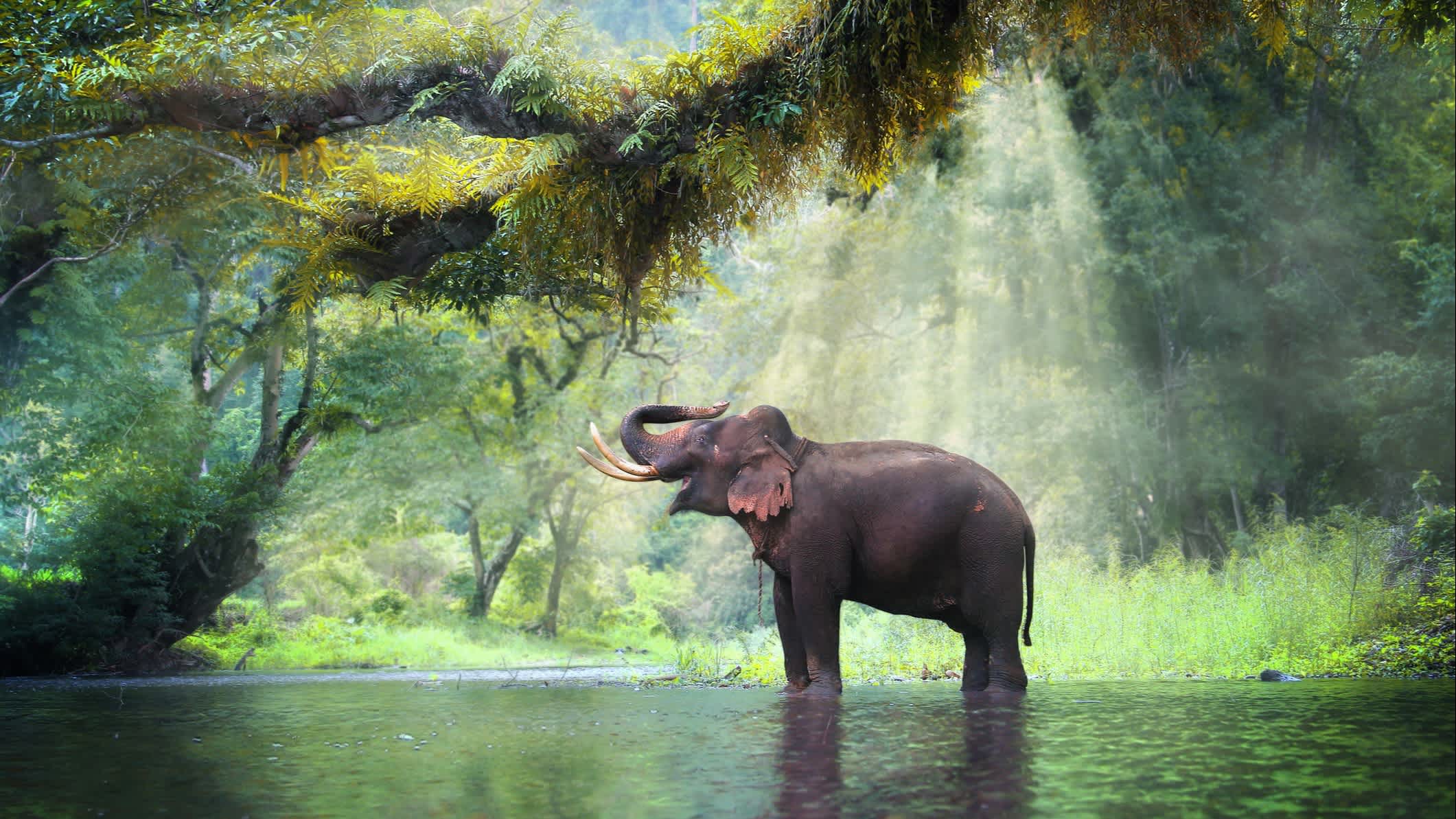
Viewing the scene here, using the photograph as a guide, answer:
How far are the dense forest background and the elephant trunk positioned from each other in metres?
1.24

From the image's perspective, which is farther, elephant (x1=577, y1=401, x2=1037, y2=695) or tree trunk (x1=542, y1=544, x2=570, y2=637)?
tree trunk (x1=542, y1=544, x2=570, y2=637)

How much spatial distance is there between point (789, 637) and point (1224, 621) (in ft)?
19.0

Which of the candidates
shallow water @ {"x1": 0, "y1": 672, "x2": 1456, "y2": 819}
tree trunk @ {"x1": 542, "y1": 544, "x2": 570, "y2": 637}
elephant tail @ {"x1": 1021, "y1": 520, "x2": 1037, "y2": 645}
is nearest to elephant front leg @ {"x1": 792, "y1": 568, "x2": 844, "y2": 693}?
shallow water @ {"x1": 0, "y1": 672, "x2": 1456, "y2": 819}

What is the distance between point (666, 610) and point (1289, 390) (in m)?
20.1

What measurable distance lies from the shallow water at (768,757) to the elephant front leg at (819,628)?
293 millimetres

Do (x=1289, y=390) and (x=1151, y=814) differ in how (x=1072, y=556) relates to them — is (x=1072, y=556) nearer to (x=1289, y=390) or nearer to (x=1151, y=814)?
(x=1289, y=390)

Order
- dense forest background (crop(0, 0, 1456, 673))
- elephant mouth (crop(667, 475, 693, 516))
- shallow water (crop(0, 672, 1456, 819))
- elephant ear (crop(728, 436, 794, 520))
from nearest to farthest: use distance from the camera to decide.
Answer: shallow water (crop(0, 672, 1456, 819))
elephant ear (crop(728, 436, 794, 520))
elephant mouth (crop(667, 475, 693, 516))
dense forest background (crop(0, 0, 1456, 673))

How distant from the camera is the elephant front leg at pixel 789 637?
797cm

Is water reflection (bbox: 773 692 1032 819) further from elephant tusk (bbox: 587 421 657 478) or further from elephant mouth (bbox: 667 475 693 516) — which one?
elephant tusk (bbox: 587 421 657 478)

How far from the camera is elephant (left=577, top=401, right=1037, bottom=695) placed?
7410 millimetres

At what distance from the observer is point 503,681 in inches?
462

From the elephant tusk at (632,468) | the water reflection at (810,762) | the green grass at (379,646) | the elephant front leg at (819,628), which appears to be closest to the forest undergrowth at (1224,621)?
the green grass at (379,646)

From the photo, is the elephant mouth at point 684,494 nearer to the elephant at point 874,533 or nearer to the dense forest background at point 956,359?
the elephant at point 874,533

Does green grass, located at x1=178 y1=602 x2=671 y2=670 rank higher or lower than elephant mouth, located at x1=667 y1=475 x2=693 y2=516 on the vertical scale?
lower
